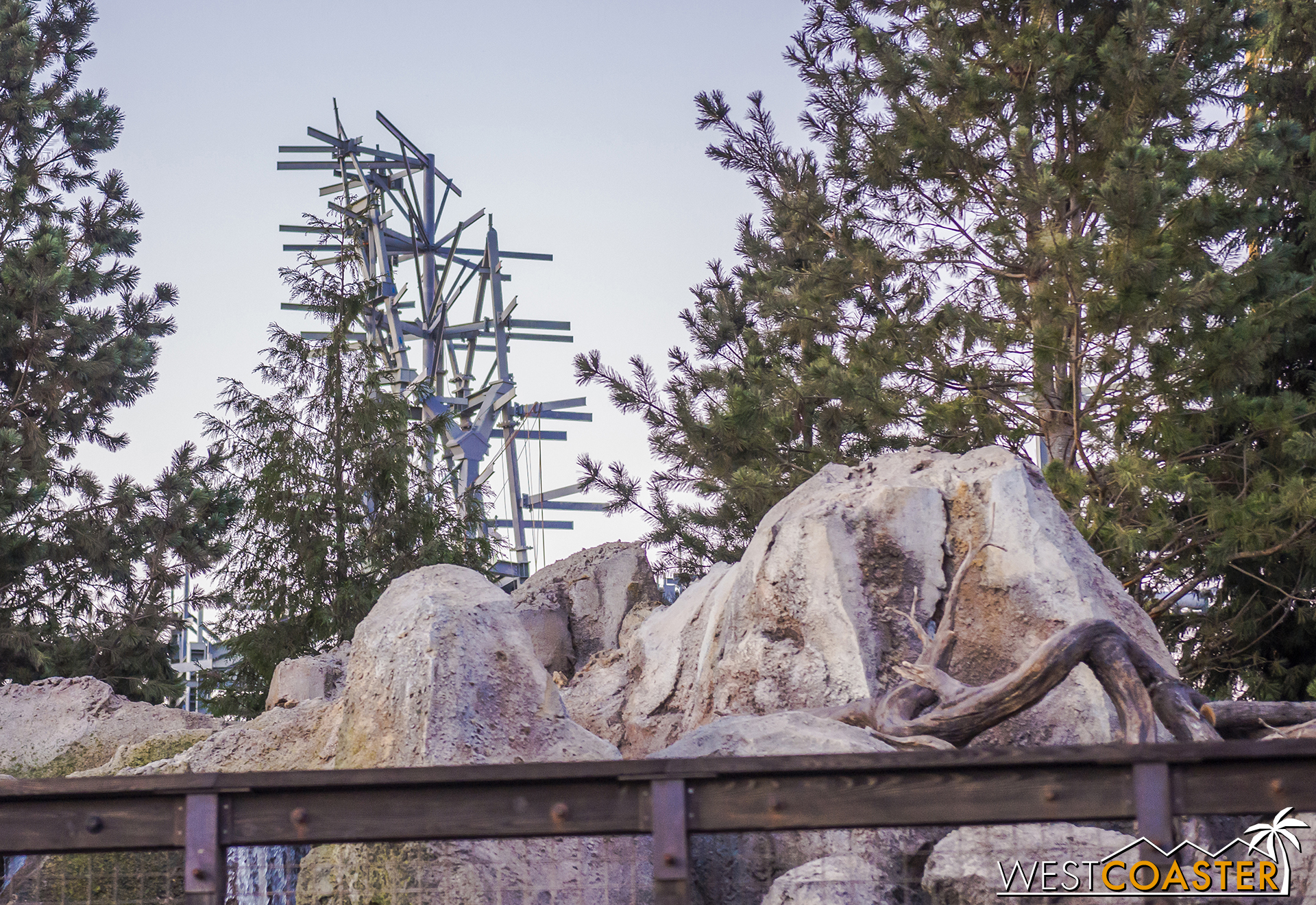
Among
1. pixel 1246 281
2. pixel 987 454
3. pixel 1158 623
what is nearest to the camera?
pixel 987 454

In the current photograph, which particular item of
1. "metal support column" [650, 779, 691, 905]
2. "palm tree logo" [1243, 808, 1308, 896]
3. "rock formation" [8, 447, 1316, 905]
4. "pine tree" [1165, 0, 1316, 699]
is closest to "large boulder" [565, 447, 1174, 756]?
"rock formation" [8, 447, 1316, 905]

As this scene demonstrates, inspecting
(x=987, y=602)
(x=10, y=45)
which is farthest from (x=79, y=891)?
(x=10, y=45)

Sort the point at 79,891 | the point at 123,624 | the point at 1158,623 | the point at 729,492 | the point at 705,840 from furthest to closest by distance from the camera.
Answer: the point at 123,624, the point at 729,492, the point at 1158,623, the point at 705,840, the point at 79,891

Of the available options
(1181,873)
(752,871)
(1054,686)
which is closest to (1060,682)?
(1054,686)

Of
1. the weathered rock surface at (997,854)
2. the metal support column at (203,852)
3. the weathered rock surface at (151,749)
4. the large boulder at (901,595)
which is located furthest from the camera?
the weathered rock surface at (151,749)

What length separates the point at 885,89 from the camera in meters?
12.0

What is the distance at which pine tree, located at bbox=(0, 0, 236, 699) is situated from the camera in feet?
48.1

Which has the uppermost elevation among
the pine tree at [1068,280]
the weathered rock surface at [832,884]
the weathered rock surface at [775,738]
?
the pine tree at [1068,280]

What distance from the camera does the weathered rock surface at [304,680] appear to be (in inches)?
387

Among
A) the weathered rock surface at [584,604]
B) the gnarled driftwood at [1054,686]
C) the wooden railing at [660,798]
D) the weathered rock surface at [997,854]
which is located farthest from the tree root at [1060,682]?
the weathered rock surface at [584,604]

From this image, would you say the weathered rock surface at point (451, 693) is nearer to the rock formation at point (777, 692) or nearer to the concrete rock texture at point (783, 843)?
the rock formation at point (777, 692)

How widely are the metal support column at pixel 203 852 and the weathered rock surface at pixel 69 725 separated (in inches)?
271

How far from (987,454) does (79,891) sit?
20.8 ft

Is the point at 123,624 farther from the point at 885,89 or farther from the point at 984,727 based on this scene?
the point at 984,727
